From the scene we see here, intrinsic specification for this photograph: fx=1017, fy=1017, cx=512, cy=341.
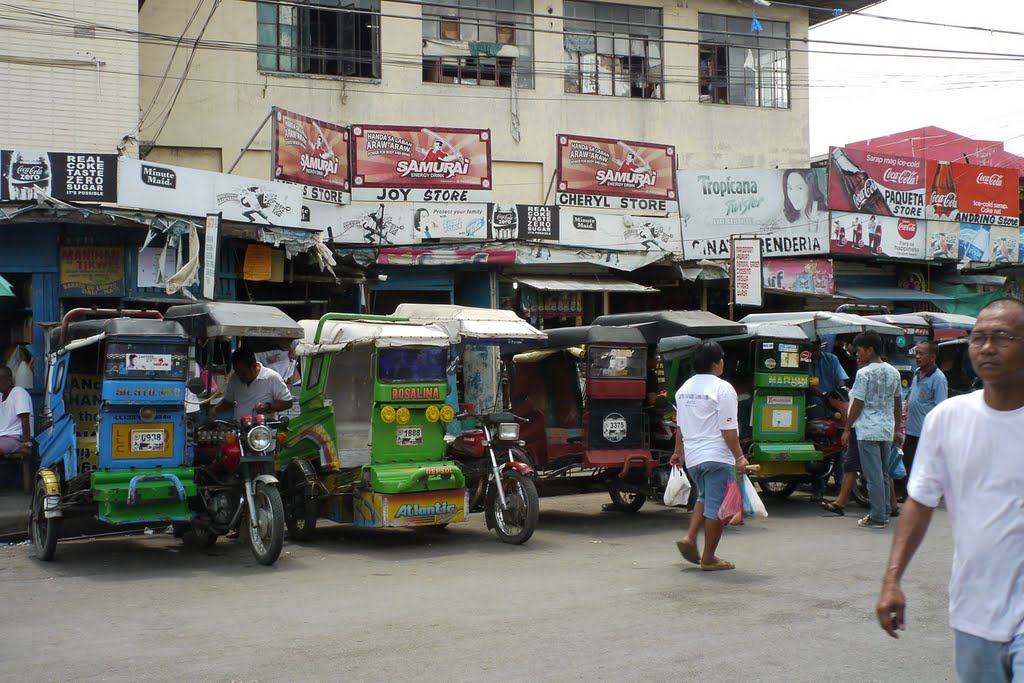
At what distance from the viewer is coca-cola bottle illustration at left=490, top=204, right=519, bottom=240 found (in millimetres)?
17438

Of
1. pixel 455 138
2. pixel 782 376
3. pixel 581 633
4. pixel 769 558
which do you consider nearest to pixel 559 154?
pixel 455 138

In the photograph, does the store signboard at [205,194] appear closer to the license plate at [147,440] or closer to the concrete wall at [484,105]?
the concrete wall at [484,105]

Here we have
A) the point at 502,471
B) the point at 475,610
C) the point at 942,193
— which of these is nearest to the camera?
the point at 475,610

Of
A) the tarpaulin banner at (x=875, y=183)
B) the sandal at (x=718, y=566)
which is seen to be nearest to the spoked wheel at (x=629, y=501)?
the sandal at (x=718, y=566)

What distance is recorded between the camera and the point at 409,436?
30.8 feet

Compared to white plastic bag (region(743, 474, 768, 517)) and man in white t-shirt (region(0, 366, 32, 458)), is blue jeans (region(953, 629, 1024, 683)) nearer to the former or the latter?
white plastic bag (region(743, 474, 768, 517))

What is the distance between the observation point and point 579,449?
10.8 metres

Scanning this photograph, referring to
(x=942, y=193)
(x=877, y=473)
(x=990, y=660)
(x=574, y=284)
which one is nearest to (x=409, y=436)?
(x=877, y=473)

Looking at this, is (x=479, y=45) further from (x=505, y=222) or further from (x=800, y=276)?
(x=800, y=276)

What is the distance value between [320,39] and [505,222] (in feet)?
23.1

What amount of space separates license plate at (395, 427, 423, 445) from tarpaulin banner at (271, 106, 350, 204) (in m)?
7.75

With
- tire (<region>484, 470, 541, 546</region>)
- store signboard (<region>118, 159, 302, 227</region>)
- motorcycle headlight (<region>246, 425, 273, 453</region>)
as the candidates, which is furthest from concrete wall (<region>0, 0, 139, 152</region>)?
tire (<region>484, 470, 541, 546</region>)

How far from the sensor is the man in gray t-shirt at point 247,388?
9.76 metres

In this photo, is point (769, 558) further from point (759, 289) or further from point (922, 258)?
point (922, 258)
